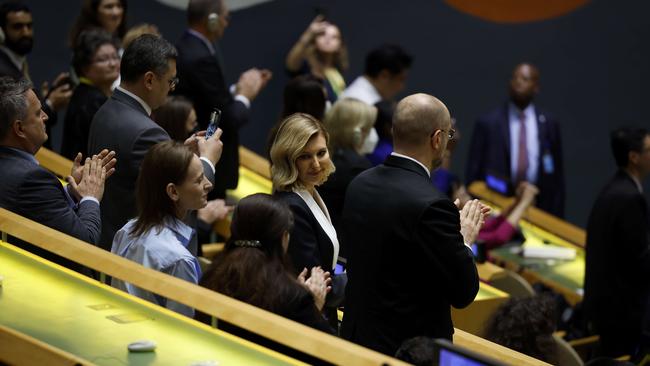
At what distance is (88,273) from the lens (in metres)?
4.58

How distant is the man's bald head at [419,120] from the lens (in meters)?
4.05

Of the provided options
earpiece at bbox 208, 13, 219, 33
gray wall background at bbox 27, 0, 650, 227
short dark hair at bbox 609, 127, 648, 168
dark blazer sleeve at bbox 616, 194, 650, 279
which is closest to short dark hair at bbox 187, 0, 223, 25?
earpiece at bbox 208, 13, 219, 33

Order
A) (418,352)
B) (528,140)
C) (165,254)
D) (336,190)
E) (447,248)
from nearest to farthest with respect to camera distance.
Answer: (418,352), (447,248), (165,254), (336,190), (528,140)

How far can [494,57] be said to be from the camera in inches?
436

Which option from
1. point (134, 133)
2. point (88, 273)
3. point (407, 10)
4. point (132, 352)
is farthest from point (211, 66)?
point (407, 10)

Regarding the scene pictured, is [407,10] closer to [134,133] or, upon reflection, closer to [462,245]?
[134,133]

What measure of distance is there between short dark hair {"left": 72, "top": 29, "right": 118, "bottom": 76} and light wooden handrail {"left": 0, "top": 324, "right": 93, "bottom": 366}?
2.97 metres

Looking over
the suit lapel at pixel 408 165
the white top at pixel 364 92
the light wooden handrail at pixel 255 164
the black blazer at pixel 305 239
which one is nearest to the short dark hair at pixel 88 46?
the light wooden handrail at pixel 255 164

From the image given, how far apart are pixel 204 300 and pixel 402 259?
2.67ft

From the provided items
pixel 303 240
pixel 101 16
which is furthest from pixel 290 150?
pixel 101 16

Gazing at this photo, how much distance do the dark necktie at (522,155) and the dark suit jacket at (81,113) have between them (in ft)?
14.1

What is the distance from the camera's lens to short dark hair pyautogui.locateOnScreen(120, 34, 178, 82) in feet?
16.3

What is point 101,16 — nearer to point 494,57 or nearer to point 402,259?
point 402,259

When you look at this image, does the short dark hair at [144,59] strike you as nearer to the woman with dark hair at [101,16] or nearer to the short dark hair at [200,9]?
the short dark hair at [200,9]
